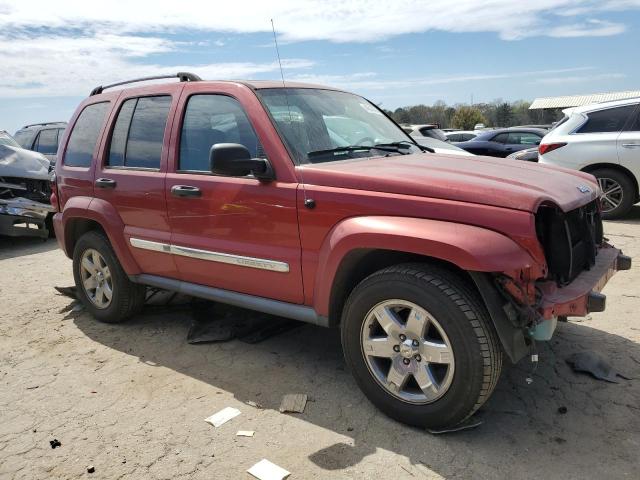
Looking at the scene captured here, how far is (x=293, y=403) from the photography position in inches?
A: 128

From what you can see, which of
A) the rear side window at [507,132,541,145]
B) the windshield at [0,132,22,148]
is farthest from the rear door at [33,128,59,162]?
the rear side window at [507,132,541,145]

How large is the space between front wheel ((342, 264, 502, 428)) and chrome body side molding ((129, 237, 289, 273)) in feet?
1.93

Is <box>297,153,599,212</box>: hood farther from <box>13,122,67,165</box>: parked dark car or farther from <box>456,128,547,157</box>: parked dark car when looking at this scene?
<box>456,128,547,157</box>: parked dark car

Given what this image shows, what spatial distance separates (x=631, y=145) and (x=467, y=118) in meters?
59.3

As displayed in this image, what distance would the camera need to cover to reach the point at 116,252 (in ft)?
14.4

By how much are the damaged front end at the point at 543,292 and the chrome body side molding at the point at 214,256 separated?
128 centimetres

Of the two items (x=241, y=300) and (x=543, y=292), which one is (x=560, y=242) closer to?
(x=543, y=292)

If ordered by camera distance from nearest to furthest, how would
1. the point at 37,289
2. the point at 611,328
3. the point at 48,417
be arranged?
the point at 48,417 → the point at 611,328 → the point at 37,289

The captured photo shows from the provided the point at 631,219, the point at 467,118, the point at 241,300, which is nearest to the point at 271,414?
the point at 241,300

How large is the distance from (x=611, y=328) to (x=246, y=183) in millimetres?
2958

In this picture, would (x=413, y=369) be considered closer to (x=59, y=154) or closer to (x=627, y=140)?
(x=59, y=154)

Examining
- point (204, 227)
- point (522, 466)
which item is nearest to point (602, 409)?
point (522, 466)

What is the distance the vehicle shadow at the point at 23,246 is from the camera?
8398mm

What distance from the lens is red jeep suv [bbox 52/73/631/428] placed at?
265 cm
